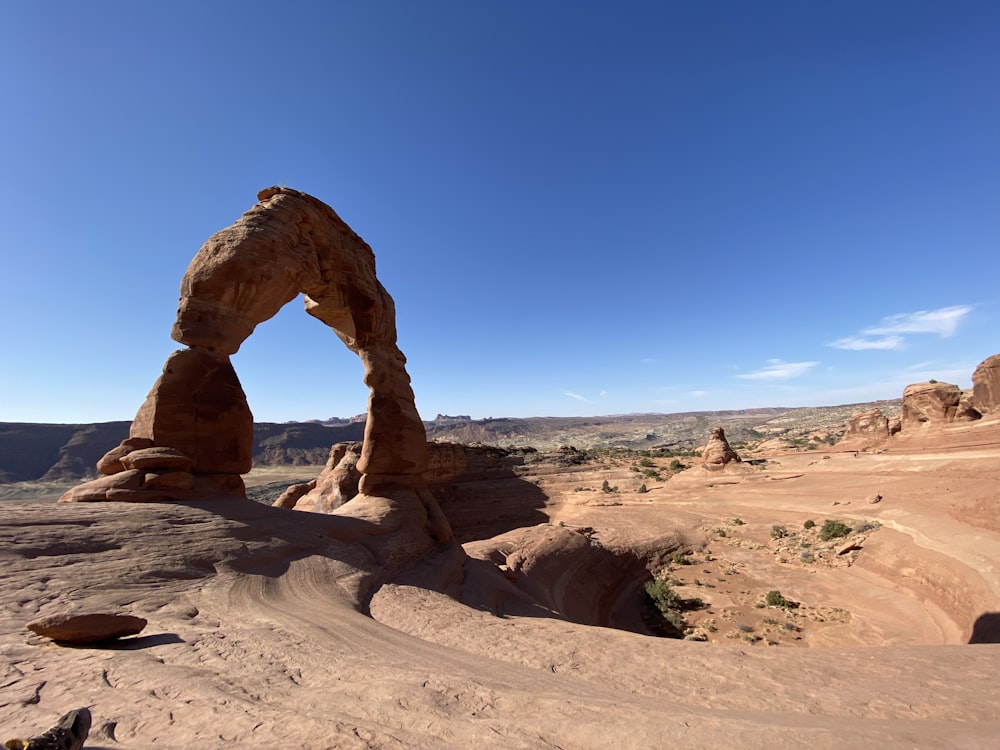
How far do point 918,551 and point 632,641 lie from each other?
16.0m

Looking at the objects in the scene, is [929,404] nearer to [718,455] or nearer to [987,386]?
[987,386]

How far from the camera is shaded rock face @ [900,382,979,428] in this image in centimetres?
2867

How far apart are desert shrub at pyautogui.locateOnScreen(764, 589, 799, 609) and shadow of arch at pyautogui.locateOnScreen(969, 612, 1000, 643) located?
4321 millimetres

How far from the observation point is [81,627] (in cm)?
386

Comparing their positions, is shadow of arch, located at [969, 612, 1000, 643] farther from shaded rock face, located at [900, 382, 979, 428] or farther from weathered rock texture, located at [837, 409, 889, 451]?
weathered rock texture, located at [837, 409, 889, 451]

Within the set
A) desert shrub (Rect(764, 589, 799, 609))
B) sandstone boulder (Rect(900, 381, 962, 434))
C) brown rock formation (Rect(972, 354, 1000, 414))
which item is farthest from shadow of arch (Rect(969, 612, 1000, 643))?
brown rock formation (Rect(972, 354, 1000, 414))

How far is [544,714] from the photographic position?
131 inches

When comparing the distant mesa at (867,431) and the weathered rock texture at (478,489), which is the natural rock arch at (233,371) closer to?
the weathered rock texture at (478,489)

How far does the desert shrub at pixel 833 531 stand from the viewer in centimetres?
1953

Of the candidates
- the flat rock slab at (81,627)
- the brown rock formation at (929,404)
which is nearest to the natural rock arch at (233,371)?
the flat rock slab at (81,627)

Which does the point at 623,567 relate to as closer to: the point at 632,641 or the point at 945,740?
the point at 632,641

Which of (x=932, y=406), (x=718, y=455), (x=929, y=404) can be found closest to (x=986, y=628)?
(x=718, y=455)

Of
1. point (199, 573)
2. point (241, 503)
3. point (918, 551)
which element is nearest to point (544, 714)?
point (199, 573)

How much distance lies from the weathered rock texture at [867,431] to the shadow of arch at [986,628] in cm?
2622
